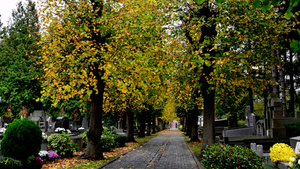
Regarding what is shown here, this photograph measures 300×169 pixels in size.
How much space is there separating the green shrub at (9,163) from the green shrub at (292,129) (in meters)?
15.6

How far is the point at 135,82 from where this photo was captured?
11.5 meters

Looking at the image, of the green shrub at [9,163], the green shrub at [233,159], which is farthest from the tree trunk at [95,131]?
the green shrub at [233,159]

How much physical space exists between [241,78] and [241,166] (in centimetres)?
547

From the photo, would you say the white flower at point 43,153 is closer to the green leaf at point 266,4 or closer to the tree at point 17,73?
the green leaf at point 266,4

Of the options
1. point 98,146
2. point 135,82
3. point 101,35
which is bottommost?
point 98,146

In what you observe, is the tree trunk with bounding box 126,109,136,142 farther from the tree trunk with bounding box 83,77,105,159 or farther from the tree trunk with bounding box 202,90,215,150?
the tree trunk with bounding box 202,90,215,150

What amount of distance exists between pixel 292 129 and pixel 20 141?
15797mm

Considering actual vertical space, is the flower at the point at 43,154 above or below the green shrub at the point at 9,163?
below

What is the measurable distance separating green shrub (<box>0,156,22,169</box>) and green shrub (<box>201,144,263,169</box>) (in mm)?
7029

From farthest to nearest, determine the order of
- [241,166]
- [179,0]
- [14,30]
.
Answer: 1. [14,30]
2. [179,0]
3. [241,166]

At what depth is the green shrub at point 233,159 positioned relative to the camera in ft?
24.6

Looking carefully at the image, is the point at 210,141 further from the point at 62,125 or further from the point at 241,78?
the point at 62,125

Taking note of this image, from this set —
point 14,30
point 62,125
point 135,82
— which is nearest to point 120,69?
point 135,82

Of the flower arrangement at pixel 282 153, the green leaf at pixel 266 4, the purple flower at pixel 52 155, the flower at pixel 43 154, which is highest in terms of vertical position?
the green leaf at pixel 266 4
